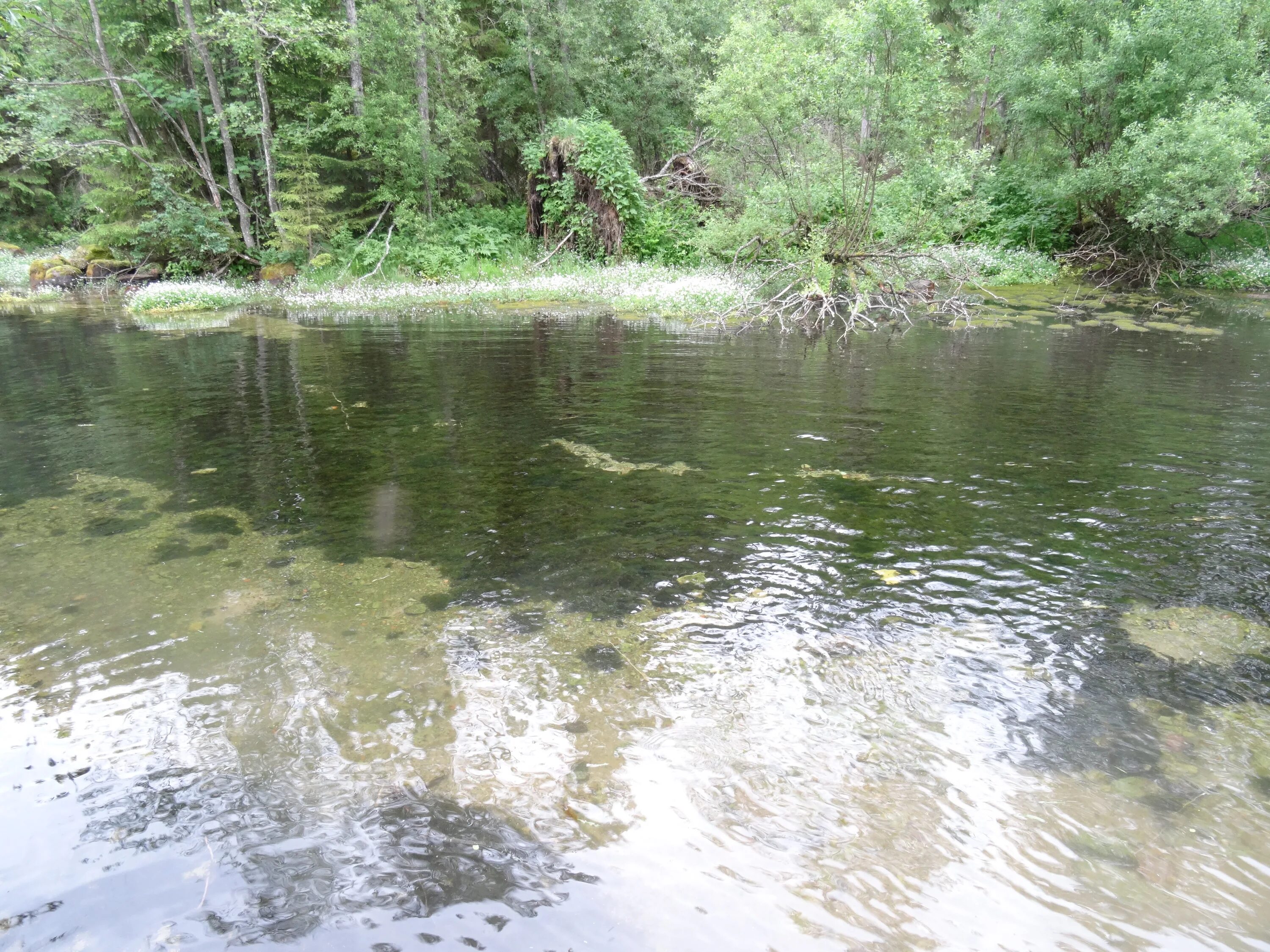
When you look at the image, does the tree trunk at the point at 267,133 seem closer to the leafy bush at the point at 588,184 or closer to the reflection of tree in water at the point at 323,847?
the leafy bush at the point at 588,184

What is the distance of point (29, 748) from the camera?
11.9 feet

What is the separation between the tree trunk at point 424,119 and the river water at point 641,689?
852 inches

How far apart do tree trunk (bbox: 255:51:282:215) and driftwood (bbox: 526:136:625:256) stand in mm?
9542

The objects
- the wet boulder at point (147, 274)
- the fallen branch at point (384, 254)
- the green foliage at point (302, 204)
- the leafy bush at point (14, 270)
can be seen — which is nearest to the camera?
the green foliage at point (302, 204)

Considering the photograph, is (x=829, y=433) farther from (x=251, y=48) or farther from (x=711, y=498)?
(x=251, y=48)

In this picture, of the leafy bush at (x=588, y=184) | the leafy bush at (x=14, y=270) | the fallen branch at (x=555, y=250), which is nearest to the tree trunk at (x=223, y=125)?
the leafy bush at (x=14, y=270)

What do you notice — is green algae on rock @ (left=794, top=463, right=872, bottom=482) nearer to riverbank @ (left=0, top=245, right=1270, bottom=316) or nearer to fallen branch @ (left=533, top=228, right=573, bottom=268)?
riverbank @ (left=0, top=245, right=1270, bottom=316)

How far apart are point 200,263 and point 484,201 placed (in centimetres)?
1154

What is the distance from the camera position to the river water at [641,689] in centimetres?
280

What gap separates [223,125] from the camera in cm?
2478

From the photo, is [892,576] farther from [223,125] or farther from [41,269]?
[41,269]

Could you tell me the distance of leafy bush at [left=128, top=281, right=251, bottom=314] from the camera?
22.2m

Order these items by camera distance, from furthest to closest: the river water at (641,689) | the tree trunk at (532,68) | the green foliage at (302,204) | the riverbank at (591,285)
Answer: the tree trunk at (532,68), the green foliage at (302,204), the riverbank at (591,285), the river water at (641,689)

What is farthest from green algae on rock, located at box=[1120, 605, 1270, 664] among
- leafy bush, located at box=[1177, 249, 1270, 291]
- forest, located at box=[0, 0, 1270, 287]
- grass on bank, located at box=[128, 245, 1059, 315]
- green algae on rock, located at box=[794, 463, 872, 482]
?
leafy bush, located at box=[1177, 249, 1270, 291]
